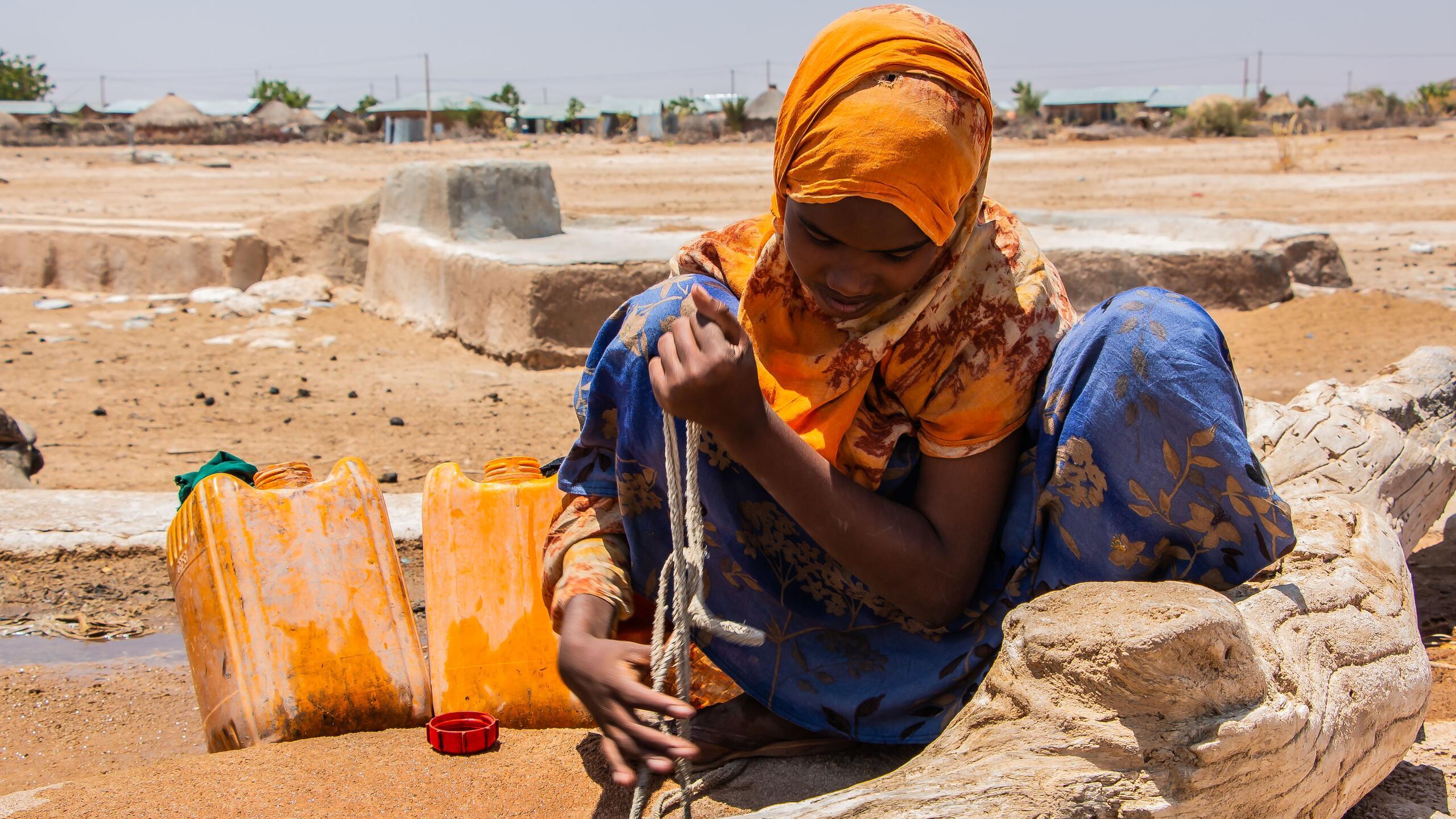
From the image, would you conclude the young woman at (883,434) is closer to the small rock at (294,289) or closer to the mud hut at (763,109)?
the small rock at (294,289)

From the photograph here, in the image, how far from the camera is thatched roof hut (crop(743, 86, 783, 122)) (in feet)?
121

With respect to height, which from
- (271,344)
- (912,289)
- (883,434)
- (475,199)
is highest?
(475,199)

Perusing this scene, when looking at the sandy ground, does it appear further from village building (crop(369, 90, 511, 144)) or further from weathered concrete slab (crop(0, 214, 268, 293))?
village building (crop(369, 90, 511, 144))

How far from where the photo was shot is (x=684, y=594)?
5.69 feet

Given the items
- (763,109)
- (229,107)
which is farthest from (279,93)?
(763,109)

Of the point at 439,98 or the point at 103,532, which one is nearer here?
the point at 103,532

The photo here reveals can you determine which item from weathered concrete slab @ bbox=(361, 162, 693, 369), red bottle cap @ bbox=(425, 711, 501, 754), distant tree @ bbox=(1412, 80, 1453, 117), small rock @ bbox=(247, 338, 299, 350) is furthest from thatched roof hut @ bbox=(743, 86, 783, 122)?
red bottle cap @ bbox=(425, 711, 501, 754)

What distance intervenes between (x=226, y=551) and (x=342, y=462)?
0.29 m

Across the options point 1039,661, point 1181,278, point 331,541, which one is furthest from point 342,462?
point 1181,278

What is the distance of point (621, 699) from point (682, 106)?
45436 mm

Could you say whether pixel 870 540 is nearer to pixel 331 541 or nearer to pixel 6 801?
pixel 331 541

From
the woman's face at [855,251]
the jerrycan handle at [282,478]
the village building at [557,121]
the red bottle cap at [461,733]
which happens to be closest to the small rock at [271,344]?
the jerrycan handle at [282,478]

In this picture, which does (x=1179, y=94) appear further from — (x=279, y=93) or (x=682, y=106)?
(x=279, y=93)

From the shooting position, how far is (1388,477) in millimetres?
2734
